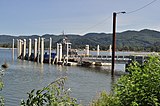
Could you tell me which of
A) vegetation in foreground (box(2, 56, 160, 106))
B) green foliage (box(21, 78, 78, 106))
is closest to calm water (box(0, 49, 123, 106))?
vegetation in foreground (box(2, 56, 160, 106))

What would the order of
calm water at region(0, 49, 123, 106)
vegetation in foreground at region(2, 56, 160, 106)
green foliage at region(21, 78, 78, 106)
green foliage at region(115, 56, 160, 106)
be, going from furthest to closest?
calm water at region(0, 49, 123, 106) → green foliage at region(115, 56, 160, 106) → vegetation in foreground at region(2, 56, 160, 106) → green foliage at region(21, 78, 78, 106)

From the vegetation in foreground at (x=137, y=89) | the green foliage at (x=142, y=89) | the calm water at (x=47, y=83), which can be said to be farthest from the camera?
the calm water at (x=47, y=83)

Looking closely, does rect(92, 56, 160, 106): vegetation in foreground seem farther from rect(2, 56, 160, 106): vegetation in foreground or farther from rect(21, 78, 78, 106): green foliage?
rect(21, 78, 78, 106): green foliage

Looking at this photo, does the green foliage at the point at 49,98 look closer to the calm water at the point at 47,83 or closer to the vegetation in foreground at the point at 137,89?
the vegetation in foreground at the point at 137,89

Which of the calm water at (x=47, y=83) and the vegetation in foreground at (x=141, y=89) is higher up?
the vegetation in foreground at (x=141, y=89)

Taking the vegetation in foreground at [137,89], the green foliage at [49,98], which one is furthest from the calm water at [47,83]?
the green foliage at [49,98]

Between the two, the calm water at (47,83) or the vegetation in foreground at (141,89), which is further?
the calm water at (47,83)

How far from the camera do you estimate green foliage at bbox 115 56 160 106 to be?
20.9ft

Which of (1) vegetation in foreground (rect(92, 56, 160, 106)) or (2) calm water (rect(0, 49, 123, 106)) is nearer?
(1) vegetation in foreground (rect(92, 56, 160, 106))

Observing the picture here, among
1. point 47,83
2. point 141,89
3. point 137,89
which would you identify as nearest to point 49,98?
point 137,89

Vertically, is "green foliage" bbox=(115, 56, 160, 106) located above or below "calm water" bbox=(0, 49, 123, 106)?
above

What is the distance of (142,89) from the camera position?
6.47 metres

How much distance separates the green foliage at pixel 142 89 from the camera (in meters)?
6.38

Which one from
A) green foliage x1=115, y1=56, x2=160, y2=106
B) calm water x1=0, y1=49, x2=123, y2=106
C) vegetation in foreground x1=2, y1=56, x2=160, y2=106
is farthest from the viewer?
calm water x1=0, y1=49, x2=123, y2=106
